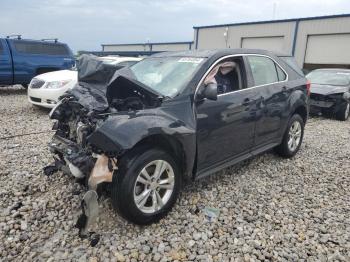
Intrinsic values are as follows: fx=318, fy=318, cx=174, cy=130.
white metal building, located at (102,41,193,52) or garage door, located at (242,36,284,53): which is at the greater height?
garage door, located at (242,36,284,53)

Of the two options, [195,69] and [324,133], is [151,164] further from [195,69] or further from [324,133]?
[324,133]

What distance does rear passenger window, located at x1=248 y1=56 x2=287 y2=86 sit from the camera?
14.3 feet

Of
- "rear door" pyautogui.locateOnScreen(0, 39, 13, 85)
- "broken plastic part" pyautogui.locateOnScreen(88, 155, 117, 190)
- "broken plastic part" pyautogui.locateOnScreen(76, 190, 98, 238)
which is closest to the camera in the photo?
"broken plastic part" pyautogui.locateOnScreen(76, 190, 98, 238)

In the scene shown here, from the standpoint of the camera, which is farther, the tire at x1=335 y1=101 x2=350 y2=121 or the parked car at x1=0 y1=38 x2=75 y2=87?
the parked car at x1=0 y1=38 x2=75 y2=87

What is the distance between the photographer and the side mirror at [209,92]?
133 inches

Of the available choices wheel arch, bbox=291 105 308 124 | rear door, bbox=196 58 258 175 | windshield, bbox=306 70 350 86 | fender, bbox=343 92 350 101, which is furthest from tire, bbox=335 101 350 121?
rear door, bbox=196 58 258 175

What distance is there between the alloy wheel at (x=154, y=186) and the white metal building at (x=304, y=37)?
17.2 metres

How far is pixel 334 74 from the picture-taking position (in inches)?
407

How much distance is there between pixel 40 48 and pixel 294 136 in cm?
984

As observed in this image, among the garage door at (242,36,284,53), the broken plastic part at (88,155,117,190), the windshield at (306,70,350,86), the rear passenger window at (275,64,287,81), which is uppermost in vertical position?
the garage door at (242,36,284,53)

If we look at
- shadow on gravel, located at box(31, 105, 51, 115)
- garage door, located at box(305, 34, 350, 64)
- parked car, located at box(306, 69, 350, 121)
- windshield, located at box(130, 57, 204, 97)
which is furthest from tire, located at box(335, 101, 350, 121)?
garage door, located at box(305, 34, 350, 64)

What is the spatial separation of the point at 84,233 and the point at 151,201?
698mm

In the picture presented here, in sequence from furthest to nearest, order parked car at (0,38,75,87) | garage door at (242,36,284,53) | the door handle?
garage door at (242,36,284,53) < parked car at (0,38,75,87) < the door handle

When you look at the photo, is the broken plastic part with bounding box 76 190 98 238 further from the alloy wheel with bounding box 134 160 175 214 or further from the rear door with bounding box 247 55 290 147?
the rear door with bounding box 247 55 290 147
